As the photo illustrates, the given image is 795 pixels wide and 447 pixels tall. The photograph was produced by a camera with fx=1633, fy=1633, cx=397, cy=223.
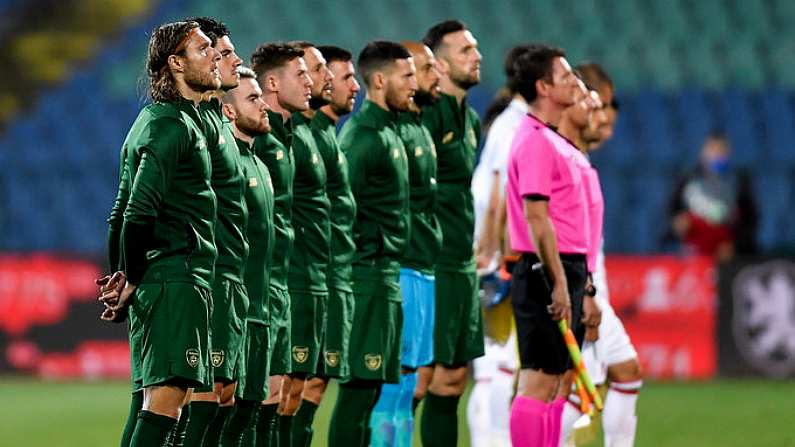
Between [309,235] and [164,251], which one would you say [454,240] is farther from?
[164,251]

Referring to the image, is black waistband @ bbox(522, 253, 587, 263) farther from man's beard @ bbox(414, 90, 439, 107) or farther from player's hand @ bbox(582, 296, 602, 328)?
man's beard @ bbox(414, 90, 439, 107)

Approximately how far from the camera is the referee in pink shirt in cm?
664

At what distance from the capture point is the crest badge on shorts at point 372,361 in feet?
22.6

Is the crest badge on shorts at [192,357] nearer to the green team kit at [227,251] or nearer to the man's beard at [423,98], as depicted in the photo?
the green team kit at [227,251]

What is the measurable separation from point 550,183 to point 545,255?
1.06ft

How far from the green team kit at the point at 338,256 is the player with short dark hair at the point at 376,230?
166 mm

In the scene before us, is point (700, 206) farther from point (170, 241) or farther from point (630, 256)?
point (170, 241)

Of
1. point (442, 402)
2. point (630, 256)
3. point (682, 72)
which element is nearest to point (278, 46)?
point (442, 402)

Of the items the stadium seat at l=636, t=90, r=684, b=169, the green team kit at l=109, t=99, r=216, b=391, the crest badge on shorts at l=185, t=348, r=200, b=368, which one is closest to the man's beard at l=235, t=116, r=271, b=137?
the green team kit at l=109, t=99, r=216, b=391

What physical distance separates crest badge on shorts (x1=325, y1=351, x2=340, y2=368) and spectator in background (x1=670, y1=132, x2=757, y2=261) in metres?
7.63

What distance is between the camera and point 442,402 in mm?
7723

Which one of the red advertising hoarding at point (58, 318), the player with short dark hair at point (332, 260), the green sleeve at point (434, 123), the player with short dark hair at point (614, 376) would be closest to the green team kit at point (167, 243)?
the player with short dark hair at point (332, 260)

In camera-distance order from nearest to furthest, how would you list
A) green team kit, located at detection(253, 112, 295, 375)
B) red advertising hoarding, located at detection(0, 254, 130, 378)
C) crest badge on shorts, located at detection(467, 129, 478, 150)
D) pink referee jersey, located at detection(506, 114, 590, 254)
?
green team kit, located at detection(253, 112, 295, 375) → pink referee jersey, located at detection(506, 114, 590, 254) → crest badge on shorts, located at detection(467, 129, 478, 150) → red advertising hoarding, located at detection(0, 254, 130, 378)

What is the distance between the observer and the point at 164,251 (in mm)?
5125
